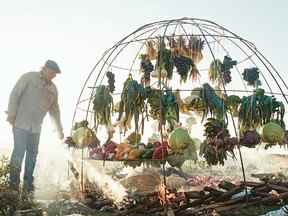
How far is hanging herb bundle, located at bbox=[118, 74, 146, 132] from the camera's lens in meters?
6.61

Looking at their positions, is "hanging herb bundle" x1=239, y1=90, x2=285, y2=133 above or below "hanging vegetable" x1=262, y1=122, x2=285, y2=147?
above

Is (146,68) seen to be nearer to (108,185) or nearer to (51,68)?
(51,68)

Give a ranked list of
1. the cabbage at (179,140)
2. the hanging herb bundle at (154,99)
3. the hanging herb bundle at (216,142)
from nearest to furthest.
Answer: the hanging herb bundle at (216,142)
the cabbage at (179,140)
the hanging herb bundle at (154,99)

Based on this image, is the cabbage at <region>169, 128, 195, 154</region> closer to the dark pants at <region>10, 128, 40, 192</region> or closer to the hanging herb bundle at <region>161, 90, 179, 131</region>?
the hanging herb bundle at <region>161, 90, 179, 131</region>

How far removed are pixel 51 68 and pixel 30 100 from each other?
2.01 feet

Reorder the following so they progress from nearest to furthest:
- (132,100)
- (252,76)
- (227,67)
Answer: (132,100) → (252,76) → (227,67)

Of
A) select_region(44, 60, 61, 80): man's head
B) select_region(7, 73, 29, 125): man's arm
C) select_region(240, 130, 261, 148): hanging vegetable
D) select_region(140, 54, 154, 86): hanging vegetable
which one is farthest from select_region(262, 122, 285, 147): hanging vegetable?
select_region(7, 73, 29, 125): man's arm

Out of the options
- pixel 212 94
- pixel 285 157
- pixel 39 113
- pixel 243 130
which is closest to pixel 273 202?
pixel 243 130

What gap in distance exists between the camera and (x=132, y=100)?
6.64 metres

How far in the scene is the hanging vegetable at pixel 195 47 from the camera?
732 centimetres

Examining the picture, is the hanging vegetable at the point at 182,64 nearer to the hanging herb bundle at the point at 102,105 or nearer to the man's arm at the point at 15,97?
the hanging herb bundle at the point at 102,105

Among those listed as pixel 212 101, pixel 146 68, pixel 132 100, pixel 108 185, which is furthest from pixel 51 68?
pixel 212 101

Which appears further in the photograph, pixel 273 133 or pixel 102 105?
Result: pixel 102 105

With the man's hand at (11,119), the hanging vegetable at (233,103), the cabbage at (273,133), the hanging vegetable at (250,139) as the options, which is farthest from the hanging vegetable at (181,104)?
the man's hand at (11,119)
